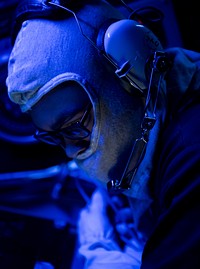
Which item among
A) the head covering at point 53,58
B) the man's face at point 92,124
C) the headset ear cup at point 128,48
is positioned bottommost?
the man's face at point 92,124

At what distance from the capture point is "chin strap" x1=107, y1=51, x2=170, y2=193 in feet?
3.01

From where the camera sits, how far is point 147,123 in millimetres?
941

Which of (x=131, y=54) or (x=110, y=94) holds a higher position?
(x=131, y=54)

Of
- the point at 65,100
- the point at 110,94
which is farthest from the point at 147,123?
the point at 65,100

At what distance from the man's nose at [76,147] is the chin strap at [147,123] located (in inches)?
5.9

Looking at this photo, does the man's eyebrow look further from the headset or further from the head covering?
the headset

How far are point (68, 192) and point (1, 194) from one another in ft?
1.30

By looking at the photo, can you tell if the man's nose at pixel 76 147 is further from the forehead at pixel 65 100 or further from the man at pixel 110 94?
the forehead at pixel 65 100

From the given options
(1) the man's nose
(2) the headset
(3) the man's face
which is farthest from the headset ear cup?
(1) the man's nose

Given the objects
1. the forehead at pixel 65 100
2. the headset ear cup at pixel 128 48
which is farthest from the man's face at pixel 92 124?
the headset ear cup at pixel 128 48

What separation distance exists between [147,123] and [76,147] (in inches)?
11.8

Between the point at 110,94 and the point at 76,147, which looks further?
the point at 76,147

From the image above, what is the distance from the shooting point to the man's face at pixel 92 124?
1012 mm

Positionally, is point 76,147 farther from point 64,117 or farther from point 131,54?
point 131,54
